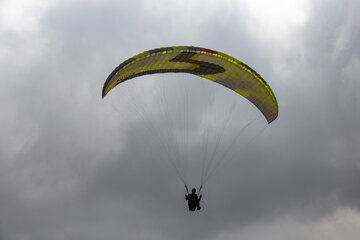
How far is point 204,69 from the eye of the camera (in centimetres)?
2873

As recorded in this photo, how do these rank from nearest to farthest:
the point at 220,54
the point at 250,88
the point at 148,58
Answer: the point at 148,58 < the point at 220,54 < the point at 250,88

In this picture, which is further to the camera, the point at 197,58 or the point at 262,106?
the point at 262,106

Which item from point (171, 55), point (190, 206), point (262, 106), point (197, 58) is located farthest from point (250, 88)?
point (190, 206)

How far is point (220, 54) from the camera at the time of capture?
26.6 meters

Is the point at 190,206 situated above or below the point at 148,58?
below

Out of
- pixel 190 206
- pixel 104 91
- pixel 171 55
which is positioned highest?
pixel 171 55

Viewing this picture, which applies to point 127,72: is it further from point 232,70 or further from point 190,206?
point 190,206

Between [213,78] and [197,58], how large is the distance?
3344 mm

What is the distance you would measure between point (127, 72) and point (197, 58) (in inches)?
169

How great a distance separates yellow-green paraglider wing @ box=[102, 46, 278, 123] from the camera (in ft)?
81.1

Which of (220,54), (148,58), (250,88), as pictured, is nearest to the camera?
(148,58)

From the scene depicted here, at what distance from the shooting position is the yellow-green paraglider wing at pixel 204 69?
2473 cm

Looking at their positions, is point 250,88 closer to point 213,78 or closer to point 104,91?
point 213,78

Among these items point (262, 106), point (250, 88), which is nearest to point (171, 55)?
point (250, 88)
